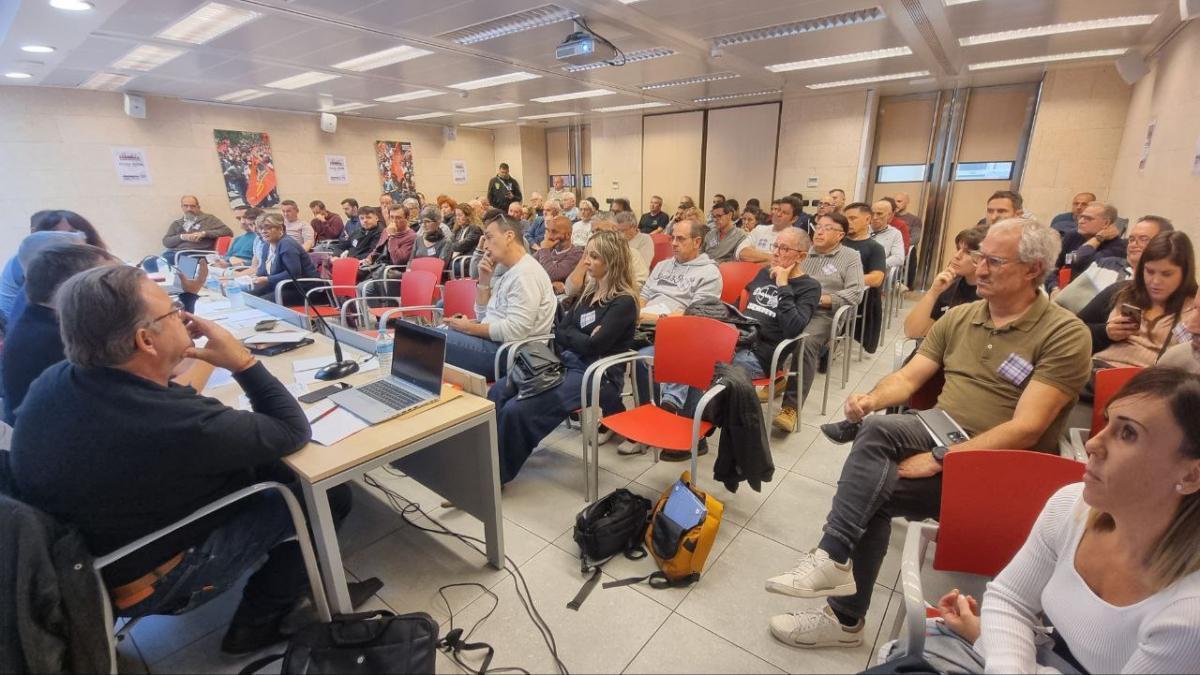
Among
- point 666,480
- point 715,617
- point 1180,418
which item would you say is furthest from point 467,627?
point 1180,418

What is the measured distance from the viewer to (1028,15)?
12.8 feet

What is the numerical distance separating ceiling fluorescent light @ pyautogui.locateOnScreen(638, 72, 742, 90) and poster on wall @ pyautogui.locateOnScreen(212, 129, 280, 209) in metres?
6.30

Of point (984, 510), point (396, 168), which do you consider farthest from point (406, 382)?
point (396, 168)

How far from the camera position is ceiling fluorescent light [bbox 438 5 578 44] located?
155 inches

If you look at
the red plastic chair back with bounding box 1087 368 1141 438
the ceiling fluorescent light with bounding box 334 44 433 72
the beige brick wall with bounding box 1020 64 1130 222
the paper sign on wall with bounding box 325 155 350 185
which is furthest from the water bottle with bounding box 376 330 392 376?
the paper sign on wall with bounding box 325 155 350 185

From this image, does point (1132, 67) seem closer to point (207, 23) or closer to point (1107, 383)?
point (1107, 383)

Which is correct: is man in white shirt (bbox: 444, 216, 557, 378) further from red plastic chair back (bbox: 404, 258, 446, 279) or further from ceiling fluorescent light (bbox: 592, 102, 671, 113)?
ceiling fluorescent light (bbox: 592, 102, 671, 113)

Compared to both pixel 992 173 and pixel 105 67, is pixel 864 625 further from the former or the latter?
pixel 105 67

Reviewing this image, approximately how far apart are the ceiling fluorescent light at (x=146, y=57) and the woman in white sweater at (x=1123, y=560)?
6.85 m

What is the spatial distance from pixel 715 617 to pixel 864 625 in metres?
0.50

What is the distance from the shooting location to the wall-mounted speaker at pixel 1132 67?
194 inches

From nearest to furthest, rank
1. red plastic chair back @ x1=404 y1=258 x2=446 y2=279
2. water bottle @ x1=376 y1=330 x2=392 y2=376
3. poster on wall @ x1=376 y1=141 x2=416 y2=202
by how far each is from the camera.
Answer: water bottle @ x1=376 y1=330 x2=392 y2=376 < red plastic chair back @ x1=404 y1=258 x2=446 y2=279 < poster on wall @ x1=376 y1=141 x2=416 y2=202

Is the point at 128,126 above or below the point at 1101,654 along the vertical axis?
above

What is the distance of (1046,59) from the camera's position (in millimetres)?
5359
